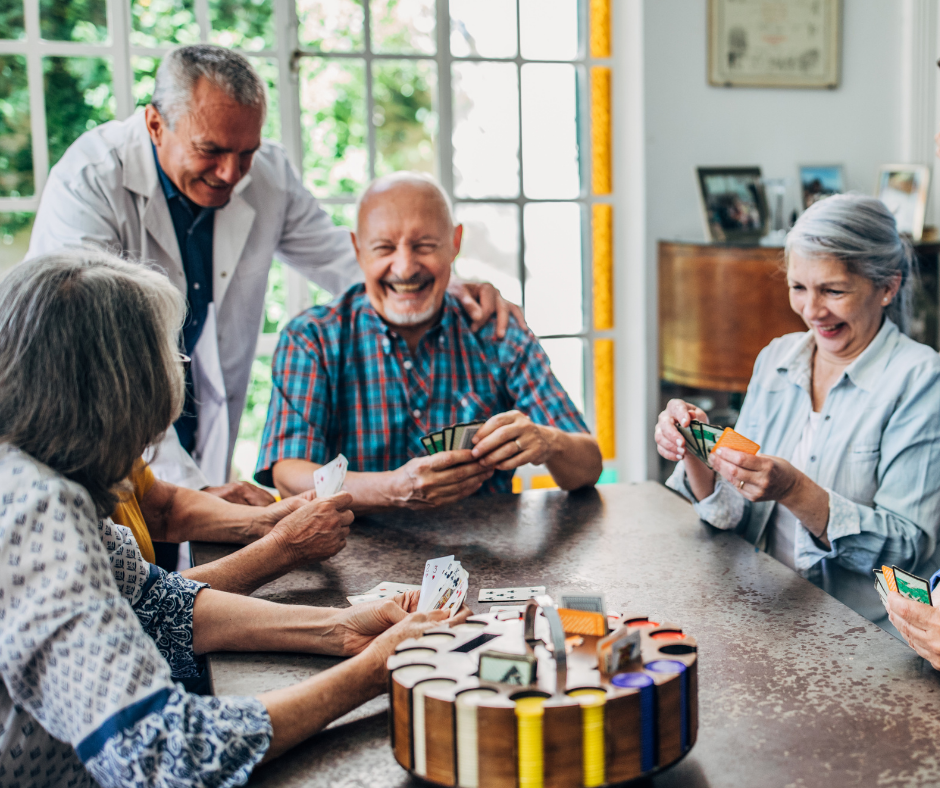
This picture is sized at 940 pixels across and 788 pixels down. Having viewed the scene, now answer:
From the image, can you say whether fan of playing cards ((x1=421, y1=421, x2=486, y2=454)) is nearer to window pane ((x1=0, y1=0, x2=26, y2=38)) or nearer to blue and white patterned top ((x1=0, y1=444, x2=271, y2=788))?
blue and white patterned top ((x1=0, y1=444, x2=271, y2=788))

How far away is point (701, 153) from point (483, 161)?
1031 millimetres

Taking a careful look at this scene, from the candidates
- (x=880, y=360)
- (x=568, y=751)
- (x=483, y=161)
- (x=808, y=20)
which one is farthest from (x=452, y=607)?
(x=808, y=20)

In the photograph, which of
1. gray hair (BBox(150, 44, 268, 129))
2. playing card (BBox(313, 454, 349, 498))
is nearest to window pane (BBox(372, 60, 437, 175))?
gray hair (BBox(150, 44, 268, 129))

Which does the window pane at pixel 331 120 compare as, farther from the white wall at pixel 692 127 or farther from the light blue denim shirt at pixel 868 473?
the light blue denim shirt at pixel 868 473

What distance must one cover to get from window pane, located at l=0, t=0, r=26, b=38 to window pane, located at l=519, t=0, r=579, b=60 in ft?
6.77

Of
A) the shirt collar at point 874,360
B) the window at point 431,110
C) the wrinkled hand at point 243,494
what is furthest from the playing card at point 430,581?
the window at point 431,110

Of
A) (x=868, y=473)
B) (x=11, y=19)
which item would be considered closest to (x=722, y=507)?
(x=868, y=473)

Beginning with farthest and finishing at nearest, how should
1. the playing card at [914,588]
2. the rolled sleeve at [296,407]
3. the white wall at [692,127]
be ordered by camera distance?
the white wall at [692,127], the rolled sleeve at [296,407], the playing card at [914,588]

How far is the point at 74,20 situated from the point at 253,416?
1.81 meters

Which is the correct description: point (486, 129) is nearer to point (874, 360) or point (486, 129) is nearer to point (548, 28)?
point (548, 28)

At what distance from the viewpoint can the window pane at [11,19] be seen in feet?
11.5

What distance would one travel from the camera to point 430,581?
1.44 m

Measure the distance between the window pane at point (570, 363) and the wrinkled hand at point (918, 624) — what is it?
3.08 meters

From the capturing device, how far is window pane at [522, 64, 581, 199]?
13.9 feet
